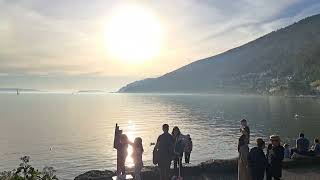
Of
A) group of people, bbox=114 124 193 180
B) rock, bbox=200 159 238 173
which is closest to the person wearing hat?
group of people, bbox=114 124 193 180

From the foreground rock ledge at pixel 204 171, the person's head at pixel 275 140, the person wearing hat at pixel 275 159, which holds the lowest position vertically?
the foreground rock ledge at pixel 204 171

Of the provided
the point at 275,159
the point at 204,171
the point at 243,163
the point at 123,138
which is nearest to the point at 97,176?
the point at 123,138

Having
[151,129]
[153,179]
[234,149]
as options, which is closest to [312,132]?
[234,149]

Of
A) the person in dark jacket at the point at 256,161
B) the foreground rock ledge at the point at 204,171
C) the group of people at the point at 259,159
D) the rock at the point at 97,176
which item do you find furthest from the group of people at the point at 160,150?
the person in dark jacket at the point at 256,161

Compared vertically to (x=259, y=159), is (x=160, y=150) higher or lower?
higher

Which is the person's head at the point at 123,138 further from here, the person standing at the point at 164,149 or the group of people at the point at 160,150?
the person standing at the point at 164,149

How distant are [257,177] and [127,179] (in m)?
4.73

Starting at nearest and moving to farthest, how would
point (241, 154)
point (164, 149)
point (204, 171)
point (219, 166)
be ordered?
point (241, 154)
point (164, 149)
point (204, 171)
point (219, 166)


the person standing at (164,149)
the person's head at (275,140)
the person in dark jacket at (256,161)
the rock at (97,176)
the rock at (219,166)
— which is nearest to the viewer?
the person in dark jacket at (256,161)

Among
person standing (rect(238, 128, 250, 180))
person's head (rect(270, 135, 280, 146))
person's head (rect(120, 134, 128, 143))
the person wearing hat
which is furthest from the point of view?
person's head (rect(120, 134, 128, 143))

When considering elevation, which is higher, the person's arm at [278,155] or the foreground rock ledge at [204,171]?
the person's arm at [278,155]

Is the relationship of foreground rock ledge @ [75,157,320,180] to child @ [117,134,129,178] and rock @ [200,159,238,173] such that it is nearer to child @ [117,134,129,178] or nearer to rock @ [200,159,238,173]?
rock @ [200,159,238,173]

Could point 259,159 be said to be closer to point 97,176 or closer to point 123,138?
point 123,138

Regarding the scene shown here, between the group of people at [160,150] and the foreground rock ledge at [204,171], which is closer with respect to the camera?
the group of people at [160,150]
